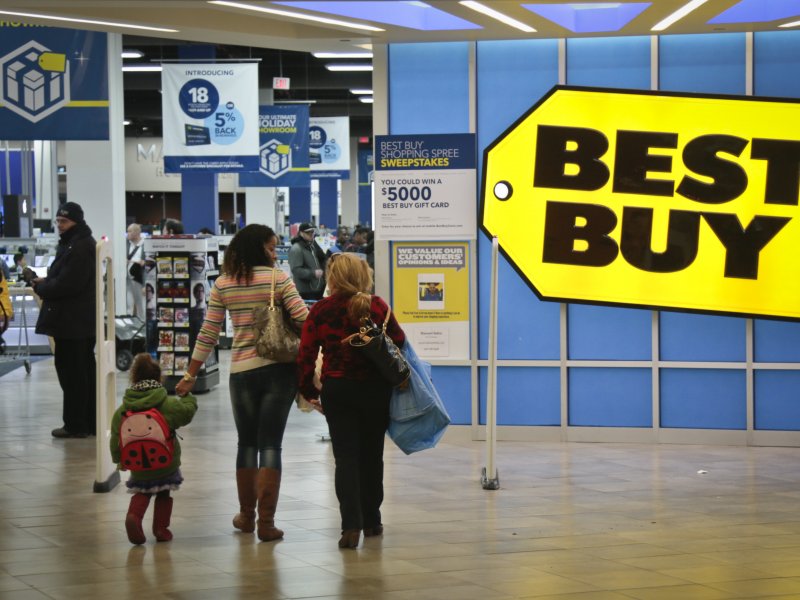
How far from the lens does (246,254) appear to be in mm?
6312

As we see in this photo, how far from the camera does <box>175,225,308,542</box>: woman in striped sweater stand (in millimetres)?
6180

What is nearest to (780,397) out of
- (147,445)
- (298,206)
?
(147,445)

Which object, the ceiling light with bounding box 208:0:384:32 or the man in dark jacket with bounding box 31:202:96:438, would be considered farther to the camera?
the man in dark jacket with bounding box 31:202:96:438

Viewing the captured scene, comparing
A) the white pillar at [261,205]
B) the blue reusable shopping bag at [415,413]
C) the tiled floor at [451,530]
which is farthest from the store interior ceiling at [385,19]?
the white pillar at [261,205]

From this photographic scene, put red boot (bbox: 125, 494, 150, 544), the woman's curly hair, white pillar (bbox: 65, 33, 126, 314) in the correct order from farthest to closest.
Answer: white pillar (bbox: 65, 33, 126, 314), the woman's curly hair, red boot (bbox: 125, 494, 150, 544)

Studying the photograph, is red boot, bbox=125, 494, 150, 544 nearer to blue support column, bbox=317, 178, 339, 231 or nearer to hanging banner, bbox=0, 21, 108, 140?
hanging banner, bbox=0, 21, 108, 140

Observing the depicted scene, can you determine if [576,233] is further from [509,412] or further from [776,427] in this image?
[776,427]

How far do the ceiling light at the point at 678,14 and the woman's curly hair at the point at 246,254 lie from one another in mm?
3355

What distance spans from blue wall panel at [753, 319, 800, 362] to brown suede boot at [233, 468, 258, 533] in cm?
473

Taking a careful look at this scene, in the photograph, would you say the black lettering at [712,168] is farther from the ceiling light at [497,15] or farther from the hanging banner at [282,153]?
the hanging banner at [282,153]

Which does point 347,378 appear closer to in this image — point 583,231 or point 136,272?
point 583,231

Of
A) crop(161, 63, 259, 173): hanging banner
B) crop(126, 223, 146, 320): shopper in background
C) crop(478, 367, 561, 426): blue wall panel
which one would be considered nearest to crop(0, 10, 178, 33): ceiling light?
crop(478, 367, 561, 426): blue wall panel

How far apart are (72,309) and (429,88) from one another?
3257 millimetres

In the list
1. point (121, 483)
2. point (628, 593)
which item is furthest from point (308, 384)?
point (121, 483)
